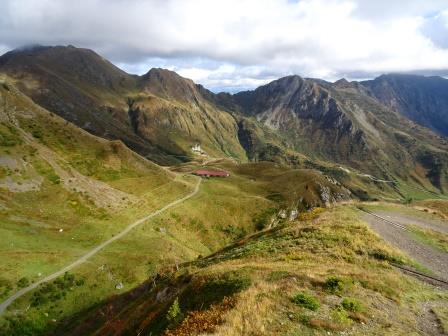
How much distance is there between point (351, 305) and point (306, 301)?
2.54 m

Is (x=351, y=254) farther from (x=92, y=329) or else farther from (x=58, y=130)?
(x=58, y=130)

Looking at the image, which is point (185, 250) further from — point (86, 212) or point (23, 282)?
point (23, 282)

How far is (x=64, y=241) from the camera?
232 feet

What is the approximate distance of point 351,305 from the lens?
774 inches

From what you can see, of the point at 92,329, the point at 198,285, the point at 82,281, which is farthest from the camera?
the point at 82,281

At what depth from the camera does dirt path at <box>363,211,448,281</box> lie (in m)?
30.6

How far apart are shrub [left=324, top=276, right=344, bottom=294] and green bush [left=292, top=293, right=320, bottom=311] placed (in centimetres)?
235

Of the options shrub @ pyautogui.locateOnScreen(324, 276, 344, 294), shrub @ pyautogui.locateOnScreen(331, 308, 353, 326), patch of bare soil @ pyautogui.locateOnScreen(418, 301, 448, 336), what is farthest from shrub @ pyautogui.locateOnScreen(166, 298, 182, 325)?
patch of bare soil @ pyautogui.locateOnScreen(418, 301, 448, 336)

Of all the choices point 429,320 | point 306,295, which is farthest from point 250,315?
point 429,320

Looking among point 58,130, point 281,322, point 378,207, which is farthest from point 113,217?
point 281,322

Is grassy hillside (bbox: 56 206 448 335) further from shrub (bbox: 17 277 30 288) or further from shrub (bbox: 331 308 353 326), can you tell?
shrub (bbox: 17 277 30 288)

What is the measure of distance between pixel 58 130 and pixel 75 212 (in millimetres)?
43775

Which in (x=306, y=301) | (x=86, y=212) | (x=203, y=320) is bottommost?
(x=86, y=212)

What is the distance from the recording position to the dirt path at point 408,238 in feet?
101
